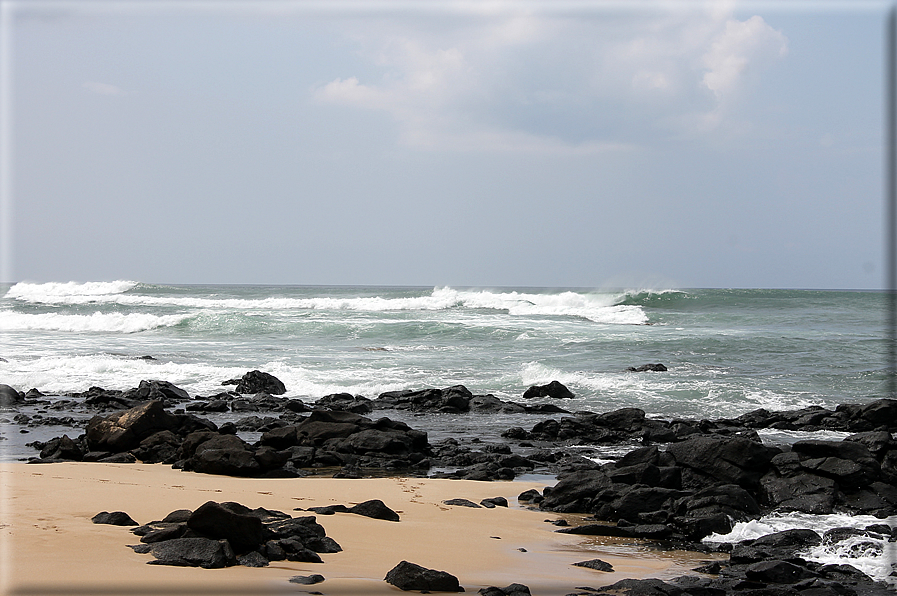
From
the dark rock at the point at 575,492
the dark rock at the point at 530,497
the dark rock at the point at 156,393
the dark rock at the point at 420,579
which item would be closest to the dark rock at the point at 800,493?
the dark rock at the point at 575,492

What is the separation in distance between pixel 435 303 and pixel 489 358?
31221 millimetres

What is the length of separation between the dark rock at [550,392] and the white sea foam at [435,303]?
21939mm

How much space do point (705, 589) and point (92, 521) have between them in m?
5.15

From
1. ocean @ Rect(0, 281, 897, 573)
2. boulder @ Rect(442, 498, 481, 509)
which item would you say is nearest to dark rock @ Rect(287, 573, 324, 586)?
boulder @ Rect(442, 498, 481, 509)

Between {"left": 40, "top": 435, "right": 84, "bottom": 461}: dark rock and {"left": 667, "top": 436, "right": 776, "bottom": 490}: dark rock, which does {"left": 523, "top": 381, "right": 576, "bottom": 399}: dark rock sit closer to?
{"left": 667, "top": 436, "right": 776, "bottom": 490}: dark rock

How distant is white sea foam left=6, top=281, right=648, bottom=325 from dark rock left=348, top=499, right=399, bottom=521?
32.4 meters

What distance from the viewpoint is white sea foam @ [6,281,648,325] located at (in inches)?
1740

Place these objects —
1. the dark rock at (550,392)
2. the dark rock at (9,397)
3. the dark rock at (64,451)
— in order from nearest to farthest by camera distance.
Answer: the dark rock at (64,451)
the dark rock at (9,397)
the dark rock at (550,392)

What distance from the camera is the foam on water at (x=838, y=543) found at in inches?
253

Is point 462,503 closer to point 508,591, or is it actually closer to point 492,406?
point 508,591

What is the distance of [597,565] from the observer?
6207mm

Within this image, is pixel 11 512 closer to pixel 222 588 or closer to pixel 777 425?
pixel 222 588

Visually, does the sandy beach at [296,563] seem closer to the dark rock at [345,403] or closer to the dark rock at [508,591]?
the dark rock at [508,591]

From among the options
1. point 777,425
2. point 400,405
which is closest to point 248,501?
point 400,405
